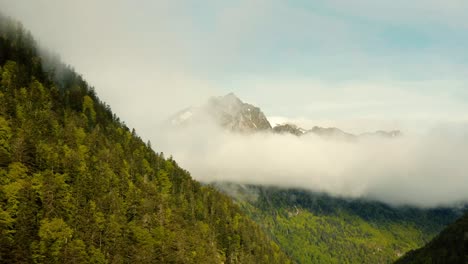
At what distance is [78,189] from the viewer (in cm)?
12644

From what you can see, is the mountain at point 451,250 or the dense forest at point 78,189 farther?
the mountain at point 451,250

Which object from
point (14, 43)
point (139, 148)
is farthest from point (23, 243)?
point (14, 43)

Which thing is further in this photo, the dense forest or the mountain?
the mountain

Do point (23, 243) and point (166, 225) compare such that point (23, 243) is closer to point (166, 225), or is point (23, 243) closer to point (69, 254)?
point (69, 254)

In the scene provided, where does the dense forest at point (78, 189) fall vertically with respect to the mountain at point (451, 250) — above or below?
above

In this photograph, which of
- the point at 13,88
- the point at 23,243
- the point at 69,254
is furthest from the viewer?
the point at 13,88

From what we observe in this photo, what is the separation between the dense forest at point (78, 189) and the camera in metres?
106

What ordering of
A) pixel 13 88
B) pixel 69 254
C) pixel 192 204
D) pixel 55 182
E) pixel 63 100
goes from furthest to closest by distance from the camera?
pixel 192 204 → pixel 63 100 → pixel 13 88 → pixel 55 182 → pixel 69 254

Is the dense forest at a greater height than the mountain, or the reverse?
the dense forest

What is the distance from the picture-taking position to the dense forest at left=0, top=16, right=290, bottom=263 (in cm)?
10631

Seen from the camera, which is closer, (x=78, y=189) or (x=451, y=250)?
(x=78, y=189)

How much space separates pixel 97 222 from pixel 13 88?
62.5 metres

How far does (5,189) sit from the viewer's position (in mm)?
105312

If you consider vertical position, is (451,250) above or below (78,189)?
below
